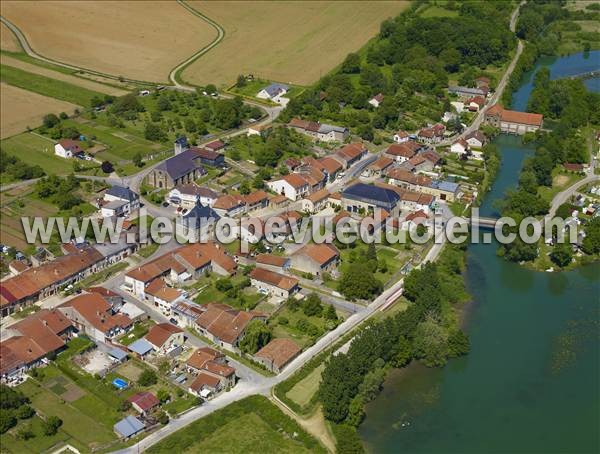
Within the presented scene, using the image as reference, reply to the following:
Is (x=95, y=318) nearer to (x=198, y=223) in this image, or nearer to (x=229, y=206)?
(x=198, y=223)

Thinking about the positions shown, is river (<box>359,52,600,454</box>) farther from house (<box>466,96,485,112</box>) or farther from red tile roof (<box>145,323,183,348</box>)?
house (<box>466,96,485,112</box>)

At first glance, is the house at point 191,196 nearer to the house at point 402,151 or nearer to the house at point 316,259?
the house at point 316,259

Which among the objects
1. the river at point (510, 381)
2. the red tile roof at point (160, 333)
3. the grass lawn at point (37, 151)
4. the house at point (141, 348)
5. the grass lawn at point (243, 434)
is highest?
the red tile roof at point (160, 333)

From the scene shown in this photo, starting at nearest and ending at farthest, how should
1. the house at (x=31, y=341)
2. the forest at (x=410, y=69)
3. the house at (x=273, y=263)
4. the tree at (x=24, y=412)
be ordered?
the tree at (x=24, y=412) < the house at (x=31, y=341) < the house at (x=273, y=263) < the forest at (x=410, y=69)

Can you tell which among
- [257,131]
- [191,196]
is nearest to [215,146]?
[257,131]

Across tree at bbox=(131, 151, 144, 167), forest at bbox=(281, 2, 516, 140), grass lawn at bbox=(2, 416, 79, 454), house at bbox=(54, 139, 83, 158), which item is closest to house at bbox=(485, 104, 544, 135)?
forest at bbox=(281, 2, 516, 140)

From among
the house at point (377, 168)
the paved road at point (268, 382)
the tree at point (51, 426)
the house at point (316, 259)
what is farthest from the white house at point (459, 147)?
the tree at point (51, 426)
